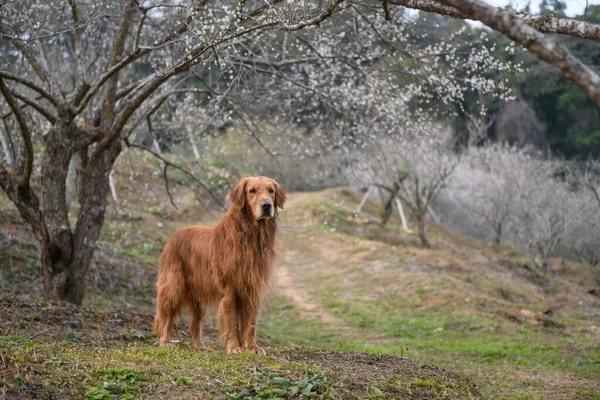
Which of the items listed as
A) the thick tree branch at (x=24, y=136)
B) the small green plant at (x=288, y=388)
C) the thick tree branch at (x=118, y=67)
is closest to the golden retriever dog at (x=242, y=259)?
the small green plant at (x=288, y=388)

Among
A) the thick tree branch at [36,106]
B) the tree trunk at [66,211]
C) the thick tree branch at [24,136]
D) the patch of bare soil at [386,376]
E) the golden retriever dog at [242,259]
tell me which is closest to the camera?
the patch of bare soil at [386,376]

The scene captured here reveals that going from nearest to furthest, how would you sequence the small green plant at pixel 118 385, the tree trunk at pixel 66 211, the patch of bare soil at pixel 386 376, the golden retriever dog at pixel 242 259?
the small green plant at pixel 118 385
the patch of bare soil at pixel 386 376
the golden retriever dog at pixel 242 259
the tree trunk at pixel 66 211

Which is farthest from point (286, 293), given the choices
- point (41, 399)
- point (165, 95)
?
point (41, 399)

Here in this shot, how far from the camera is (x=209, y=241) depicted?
7.39 metres

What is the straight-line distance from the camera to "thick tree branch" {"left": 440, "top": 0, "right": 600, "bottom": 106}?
13.3 ft

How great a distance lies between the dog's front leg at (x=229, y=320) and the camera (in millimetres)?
7004

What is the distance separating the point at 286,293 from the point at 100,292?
5527 millimetres

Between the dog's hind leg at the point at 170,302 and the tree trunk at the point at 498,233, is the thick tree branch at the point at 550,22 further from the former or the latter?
the tree trunk at the point at 498,233

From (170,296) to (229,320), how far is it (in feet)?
3.50

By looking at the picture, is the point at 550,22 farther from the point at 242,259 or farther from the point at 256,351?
the point at 256,351

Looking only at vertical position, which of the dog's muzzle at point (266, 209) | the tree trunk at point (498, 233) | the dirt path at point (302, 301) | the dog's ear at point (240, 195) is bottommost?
the dirt path at point (302, 301)

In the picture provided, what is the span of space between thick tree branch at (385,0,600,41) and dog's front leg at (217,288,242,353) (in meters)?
3.52

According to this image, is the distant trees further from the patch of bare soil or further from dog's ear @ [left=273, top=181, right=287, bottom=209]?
dog's ear @ [left=273, top=181, right=287, bottom=209]

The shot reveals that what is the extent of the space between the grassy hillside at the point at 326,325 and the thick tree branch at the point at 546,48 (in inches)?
109
